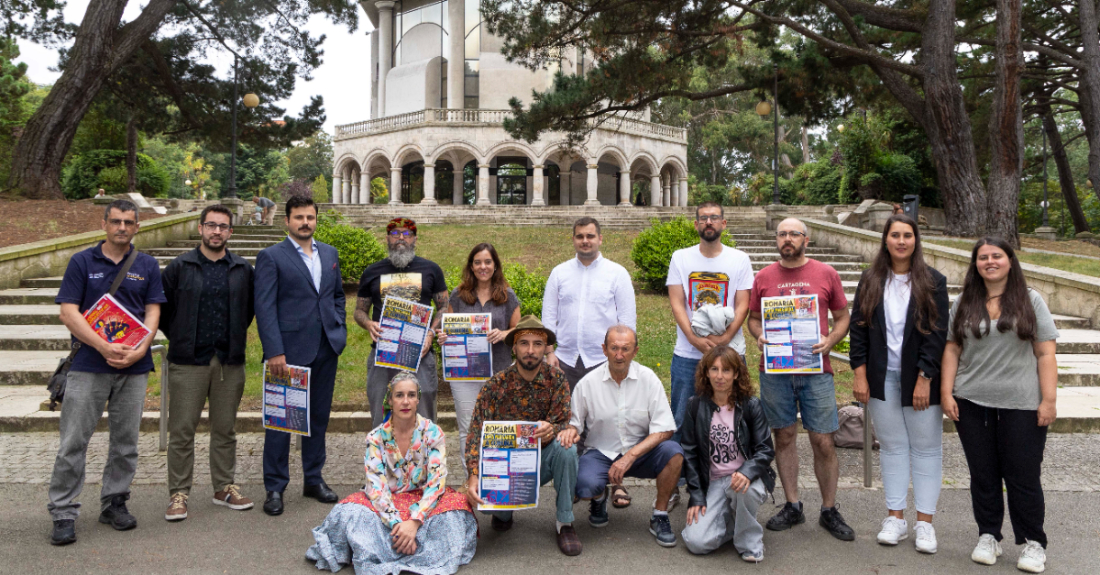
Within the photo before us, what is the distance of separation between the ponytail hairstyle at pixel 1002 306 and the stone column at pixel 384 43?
3840 centimetres

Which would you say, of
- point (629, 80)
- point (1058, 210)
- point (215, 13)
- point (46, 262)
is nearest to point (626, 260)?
point (629, 80)

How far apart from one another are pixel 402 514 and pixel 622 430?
4.66ft

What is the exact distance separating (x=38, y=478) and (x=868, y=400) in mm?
5906

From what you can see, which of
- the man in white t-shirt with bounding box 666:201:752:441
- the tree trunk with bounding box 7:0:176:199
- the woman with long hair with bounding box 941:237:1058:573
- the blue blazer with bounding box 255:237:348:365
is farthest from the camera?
the tree trunk with bounding box 7:0:176:199

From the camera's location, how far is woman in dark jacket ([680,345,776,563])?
4152 millimetres

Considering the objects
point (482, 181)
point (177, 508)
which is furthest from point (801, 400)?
point (482, 181)

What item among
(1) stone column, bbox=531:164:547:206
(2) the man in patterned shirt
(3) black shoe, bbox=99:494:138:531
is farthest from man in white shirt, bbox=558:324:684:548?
(1) stone column, bbox=531:164:547:206

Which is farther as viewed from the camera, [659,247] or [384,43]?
[384,43]

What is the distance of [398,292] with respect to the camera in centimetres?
526

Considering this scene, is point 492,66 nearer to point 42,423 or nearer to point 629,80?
point 629,80

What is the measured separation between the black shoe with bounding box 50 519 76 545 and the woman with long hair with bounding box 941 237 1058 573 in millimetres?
5066

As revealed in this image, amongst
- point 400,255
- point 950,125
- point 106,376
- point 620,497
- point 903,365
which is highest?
point 950,125

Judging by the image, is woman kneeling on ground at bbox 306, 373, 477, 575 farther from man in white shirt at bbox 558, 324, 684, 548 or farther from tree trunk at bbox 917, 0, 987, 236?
tree trunk at bbox 917, 0, 987, 236

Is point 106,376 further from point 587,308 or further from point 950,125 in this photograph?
point 950,125
